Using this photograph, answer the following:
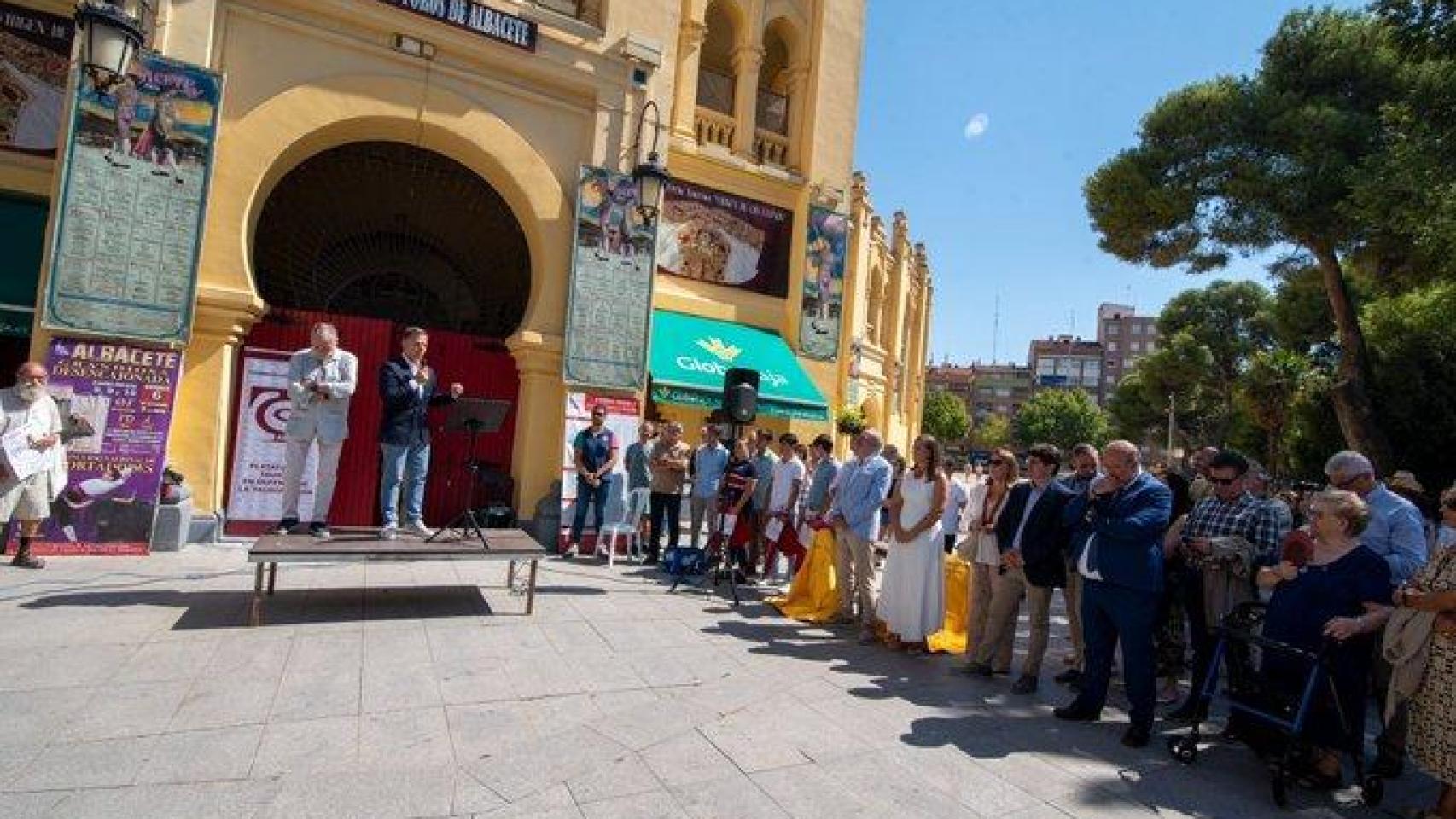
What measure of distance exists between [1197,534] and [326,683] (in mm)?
6268

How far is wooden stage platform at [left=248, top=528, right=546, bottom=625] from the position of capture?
5492mm

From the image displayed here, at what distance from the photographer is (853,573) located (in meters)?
7.54

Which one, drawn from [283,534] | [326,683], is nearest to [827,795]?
[326,683]

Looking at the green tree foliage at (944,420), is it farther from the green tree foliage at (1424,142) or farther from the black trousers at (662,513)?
the black trousers at (662,513)

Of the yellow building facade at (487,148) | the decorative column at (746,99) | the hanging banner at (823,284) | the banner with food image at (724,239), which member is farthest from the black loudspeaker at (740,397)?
the decorative column at (746,99)

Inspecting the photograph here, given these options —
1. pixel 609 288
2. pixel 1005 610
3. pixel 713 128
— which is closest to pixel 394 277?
pixel 609 288

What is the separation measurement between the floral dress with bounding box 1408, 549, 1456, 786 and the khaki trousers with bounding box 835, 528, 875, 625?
12.7 feet

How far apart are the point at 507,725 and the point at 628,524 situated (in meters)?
5.89

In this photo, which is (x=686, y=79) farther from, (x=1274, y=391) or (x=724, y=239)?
(x=1274, y=391)

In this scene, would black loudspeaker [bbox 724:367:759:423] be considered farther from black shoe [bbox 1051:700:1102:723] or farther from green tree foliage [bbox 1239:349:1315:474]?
green tree foliage [bbox 1239:349:1315:474]

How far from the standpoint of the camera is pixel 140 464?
7.99m

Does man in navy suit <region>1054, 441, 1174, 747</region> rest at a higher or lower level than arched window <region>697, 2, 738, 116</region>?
lower

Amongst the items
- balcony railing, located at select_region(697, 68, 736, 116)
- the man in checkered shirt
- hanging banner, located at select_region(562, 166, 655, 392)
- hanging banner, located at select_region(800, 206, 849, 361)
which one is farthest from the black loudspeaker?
balcony railing, located at select_region(697, 68, 736, 116)

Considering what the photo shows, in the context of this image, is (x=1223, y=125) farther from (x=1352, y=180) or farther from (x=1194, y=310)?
(x=1194, y=310)
